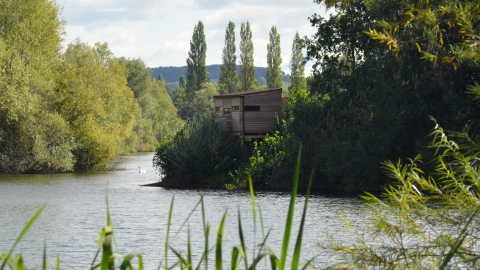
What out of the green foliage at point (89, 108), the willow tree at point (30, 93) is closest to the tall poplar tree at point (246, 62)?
the green foliage at point (89, 108)

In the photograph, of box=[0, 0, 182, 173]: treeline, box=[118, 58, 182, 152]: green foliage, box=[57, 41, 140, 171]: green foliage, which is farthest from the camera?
box=[118, 58, 182, 152]: green foliage

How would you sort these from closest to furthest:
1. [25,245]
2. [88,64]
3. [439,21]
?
[439,21], [25,245], [88,64]

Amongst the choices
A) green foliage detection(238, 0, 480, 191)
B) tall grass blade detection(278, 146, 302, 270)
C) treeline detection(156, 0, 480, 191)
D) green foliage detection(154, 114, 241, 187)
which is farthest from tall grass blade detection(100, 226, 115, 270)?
green foliage detection(154, 114, 241, 187)

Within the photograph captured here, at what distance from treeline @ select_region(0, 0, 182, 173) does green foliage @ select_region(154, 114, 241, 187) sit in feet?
8.04

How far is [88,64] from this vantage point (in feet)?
182

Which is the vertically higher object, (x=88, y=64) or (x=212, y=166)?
(x=88, y=64)

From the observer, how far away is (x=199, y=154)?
4053 centimetres

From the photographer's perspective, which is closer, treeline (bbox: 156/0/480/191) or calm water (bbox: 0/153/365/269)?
calm water (bbox: 0/153/365/269)

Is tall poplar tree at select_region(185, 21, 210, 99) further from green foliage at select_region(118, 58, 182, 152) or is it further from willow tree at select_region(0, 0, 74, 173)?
willow tree at select_region(0, 0, 74, 173)

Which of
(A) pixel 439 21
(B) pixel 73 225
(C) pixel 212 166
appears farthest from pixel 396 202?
(C) pixel 212 166

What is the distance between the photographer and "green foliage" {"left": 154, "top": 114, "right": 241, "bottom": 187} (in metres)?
40.6

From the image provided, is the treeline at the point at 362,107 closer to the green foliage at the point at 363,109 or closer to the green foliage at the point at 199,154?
the green foliage at the point at 363,109

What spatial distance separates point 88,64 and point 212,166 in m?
18.8

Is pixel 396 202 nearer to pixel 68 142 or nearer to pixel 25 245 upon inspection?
pixel 25 245
